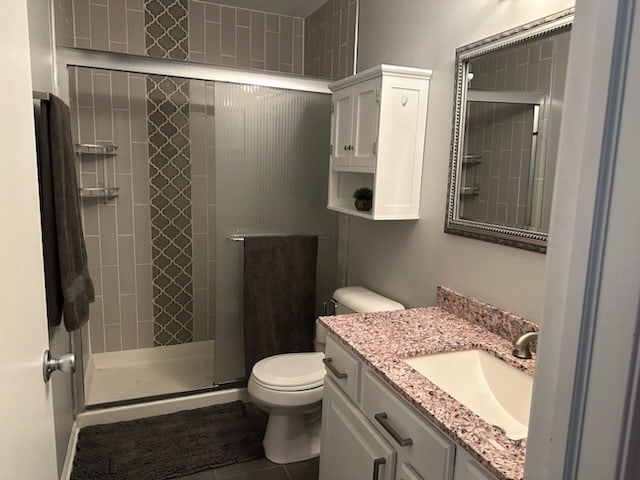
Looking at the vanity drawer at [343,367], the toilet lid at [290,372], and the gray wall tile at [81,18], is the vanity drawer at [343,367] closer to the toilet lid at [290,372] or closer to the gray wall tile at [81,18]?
the toilet lid at [290,372]

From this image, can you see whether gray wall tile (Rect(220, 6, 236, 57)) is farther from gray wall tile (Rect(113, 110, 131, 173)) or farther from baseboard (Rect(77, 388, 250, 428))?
baseboard (Rect(77, 388, 250, 428))

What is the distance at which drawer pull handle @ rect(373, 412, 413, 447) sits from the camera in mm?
1221

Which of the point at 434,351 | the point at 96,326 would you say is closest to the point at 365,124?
the point at 434,351

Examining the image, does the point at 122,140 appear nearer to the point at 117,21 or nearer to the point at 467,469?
the point at 117,21

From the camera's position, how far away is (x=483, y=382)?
58.9 inches

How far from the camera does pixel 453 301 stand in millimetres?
1895

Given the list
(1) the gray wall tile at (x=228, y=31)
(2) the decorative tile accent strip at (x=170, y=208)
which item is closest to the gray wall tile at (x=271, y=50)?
(1) the gray wall tile at (x=228, y=31)

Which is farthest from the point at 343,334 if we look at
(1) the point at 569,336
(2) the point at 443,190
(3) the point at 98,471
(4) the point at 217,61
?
(4) the point at 217,61

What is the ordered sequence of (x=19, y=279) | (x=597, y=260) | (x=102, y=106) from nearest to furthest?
1. (x=597, y=260)
2. (x=19, y=279)
3. (x=102, y=106)

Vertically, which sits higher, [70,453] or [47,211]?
[47,211]

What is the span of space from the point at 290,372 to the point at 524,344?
118 cm

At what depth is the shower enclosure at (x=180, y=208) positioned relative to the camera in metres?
2.57

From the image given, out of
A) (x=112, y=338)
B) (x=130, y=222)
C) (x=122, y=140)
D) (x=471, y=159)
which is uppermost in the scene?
(x=122, y=140)

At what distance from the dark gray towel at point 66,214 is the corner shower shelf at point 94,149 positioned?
113cm
